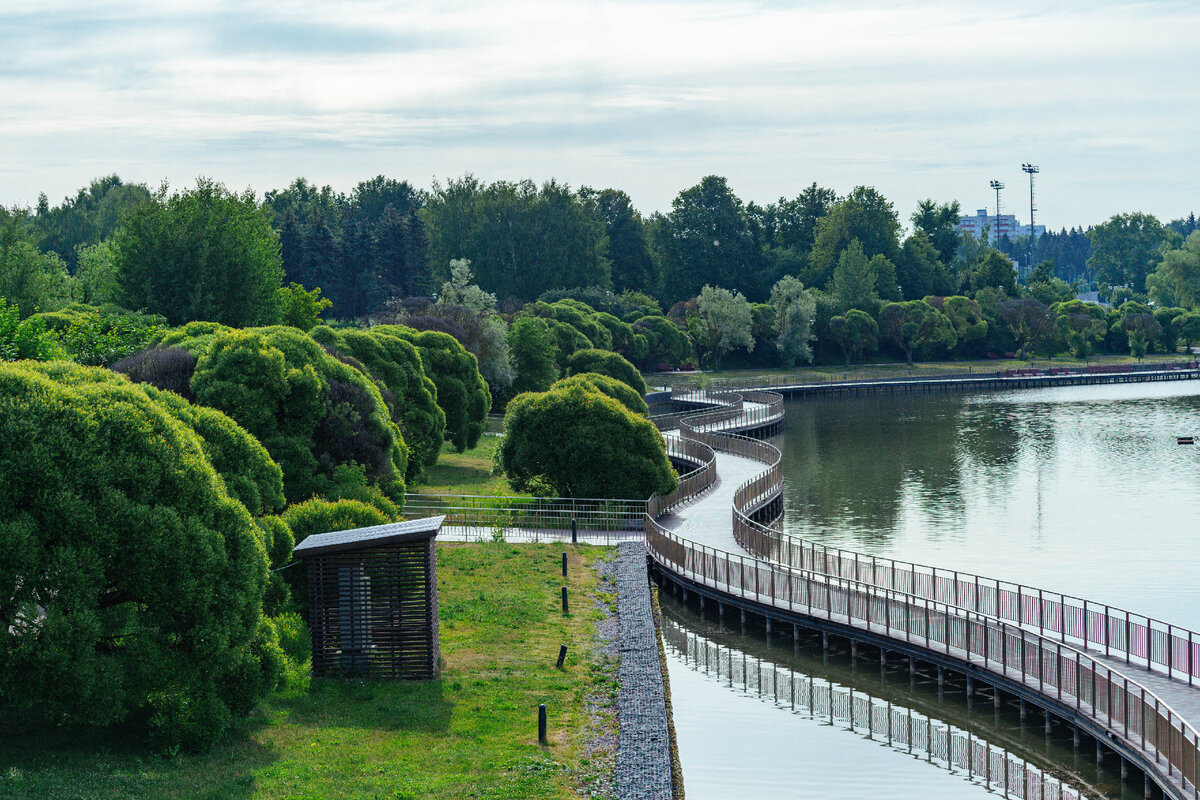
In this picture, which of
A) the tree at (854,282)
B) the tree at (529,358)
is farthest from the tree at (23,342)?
the tree at (854,282)

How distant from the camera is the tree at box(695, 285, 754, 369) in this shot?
399ft

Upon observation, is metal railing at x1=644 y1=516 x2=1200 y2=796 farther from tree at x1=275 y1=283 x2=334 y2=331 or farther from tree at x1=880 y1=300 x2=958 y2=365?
tree at x1=880 y1=300 x2=958 y2=365

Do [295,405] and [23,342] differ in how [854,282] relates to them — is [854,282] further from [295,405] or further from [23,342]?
[295,405]

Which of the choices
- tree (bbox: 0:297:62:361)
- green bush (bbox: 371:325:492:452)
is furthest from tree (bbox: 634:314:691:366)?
tree (bbox: 0:297:62:361)

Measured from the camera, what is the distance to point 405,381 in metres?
53.8

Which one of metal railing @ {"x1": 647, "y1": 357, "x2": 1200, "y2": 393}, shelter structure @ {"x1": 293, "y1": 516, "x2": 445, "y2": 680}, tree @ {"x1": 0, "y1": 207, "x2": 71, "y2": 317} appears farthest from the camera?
metal railing @ {"x1": 647, "y1": 357, "x2": 1200, "y2": 393}

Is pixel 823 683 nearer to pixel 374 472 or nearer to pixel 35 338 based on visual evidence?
pixel 374 472

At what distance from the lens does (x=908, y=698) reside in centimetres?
2875

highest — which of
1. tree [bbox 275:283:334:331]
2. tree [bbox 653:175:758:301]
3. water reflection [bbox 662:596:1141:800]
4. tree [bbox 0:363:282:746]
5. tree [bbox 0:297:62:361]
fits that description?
tree [bbox 653:175:758:301]

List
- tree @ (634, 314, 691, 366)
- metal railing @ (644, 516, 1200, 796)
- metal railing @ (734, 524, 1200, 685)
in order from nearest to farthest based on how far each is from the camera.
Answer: metal railing @ (644, 516, 1200, 796) → metal railing @ (734, 524, 1200, 685) → tree @ (634, 314, 691, 366)

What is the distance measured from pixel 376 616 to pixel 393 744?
179 inches

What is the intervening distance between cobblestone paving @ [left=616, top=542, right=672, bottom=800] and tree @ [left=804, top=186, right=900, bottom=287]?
379 ft

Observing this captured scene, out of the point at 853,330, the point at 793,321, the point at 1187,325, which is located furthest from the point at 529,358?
the point at 1187,325

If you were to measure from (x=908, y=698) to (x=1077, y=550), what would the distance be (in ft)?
59.5
